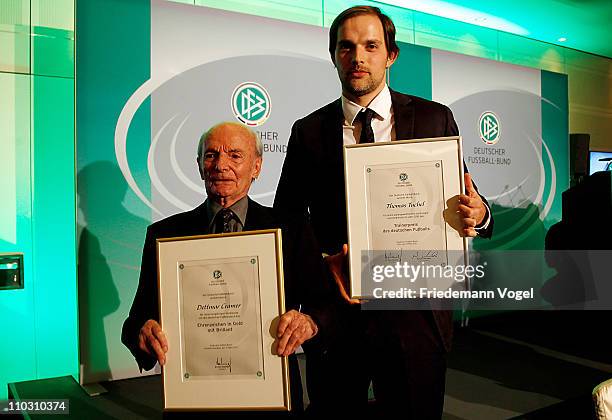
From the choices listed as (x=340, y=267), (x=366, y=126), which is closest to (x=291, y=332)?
(x=340, y=267)

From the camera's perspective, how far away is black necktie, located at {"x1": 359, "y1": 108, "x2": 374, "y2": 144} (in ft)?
5.45

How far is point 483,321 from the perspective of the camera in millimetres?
5074

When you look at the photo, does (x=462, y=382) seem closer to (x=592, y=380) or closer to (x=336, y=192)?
(x=592, y=380)

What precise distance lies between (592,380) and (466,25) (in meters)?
4.08

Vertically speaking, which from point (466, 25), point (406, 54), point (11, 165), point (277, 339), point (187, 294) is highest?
point (466, 25)

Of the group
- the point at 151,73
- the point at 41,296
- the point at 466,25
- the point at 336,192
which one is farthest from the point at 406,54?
the point at 41,296

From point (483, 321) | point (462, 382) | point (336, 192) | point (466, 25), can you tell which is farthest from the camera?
point (466, 25)

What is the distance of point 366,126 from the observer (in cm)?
167

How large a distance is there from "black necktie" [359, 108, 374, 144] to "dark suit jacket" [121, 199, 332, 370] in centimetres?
A: 36

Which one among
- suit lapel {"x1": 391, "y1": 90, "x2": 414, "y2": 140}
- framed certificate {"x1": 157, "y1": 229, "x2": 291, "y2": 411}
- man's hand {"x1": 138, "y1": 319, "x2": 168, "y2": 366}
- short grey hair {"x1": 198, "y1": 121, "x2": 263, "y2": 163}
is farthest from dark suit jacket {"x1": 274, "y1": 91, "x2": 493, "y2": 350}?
man's hand {"x1": 138, "y1": 319, "x2": 168, "y2": 366}

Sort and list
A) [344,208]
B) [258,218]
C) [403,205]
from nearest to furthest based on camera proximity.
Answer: [403,205] → [258,218] → [344,208]

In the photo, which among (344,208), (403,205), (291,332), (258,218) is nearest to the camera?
(291,332)

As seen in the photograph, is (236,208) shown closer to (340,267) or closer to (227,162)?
(227,162)

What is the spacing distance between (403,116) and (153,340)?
1054mm
